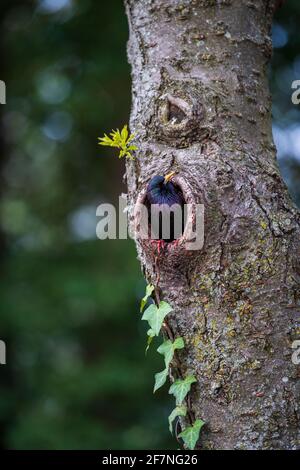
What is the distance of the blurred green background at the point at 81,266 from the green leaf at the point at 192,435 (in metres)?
3.24

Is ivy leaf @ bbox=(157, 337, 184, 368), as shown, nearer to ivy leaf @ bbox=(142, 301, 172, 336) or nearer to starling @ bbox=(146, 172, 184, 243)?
ivy leaf @ bbox=(142, 301, 172, 336)

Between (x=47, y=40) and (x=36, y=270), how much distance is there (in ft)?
6.44

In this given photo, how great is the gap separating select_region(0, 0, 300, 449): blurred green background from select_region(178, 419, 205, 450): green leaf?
3244 millimetres

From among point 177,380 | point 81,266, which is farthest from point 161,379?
point 81,266

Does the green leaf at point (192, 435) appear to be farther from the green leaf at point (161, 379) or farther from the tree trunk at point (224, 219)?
the green leaf at point (161, 379)

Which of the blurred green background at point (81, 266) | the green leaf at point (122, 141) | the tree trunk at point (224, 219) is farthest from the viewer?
the blurred green background at point (81, 266)

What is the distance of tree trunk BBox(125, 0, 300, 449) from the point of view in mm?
1408

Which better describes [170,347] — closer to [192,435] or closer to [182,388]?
[182,388]

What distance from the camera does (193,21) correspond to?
1671 millimetres

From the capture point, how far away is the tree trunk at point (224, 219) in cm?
141

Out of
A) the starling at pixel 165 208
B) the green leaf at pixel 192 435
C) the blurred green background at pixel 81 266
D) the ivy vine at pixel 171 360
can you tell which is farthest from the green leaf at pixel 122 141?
the blurred green background at pixel 81 266

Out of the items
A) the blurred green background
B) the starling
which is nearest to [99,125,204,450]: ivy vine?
the starling

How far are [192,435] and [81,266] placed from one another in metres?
3.88
